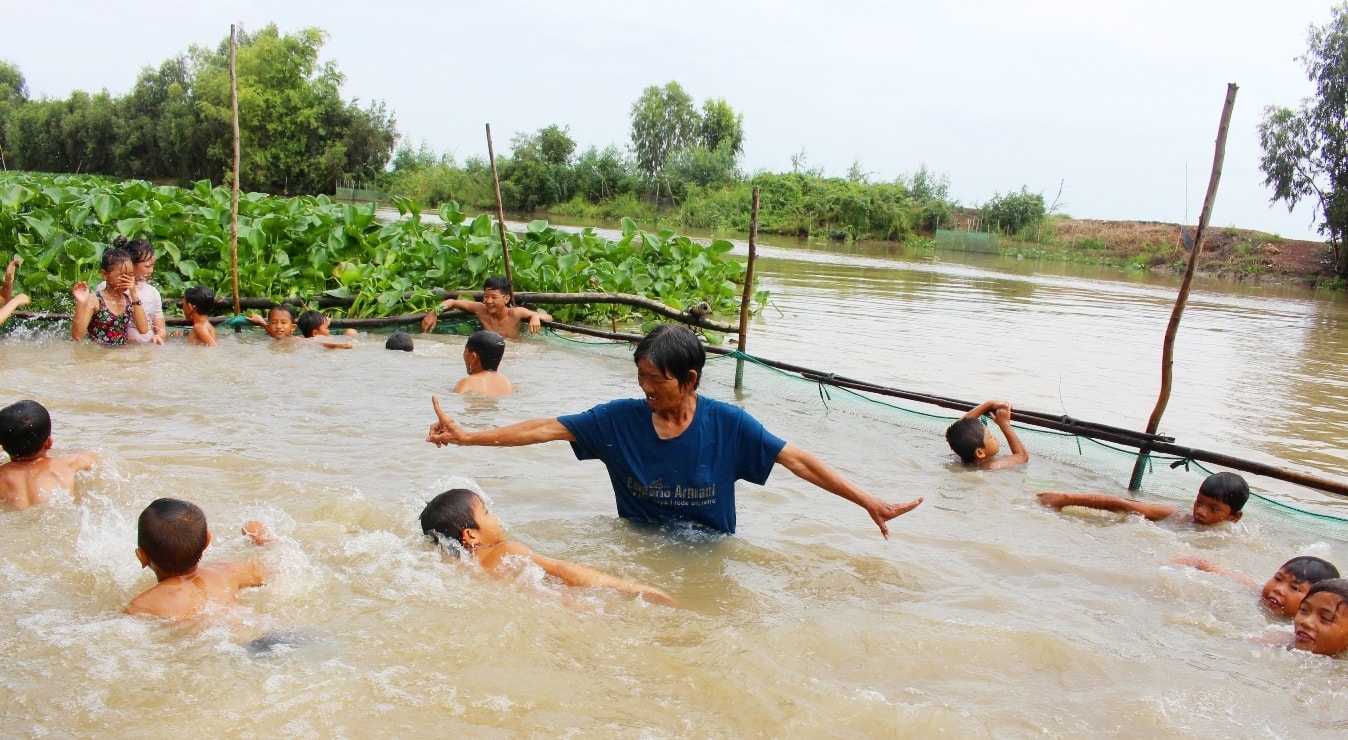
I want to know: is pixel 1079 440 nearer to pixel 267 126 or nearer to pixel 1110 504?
pixel 1110 504

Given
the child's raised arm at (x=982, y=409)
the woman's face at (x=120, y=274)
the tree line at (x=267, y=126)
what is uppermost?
the tree line at (x=267, y=126)

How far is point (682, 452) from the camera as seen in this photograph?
3.51 meters

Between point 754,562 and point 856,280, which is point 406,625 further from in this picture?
point 856,280

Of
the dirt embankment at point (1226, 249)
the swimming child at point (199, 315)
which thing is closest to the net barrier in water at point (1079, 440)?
the swimming child at point (199, 315)

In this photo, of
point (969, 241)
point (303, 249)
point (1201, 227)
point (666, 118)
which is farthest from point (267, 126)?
point (1201, 227)

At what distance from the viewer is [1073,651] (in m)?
3.22

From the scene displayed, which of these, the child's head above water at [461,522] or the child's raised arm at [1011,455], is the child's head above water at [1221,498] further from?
the child's head above water at [461,522]

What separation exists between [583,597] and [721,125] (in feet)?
180

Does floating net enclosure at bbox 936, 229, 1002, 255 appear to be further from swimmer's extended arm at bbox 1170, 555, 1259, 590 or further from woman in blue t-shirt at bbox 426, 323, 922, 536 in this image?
woman in blue t-shirt at bbox 426, 323, 922, 536

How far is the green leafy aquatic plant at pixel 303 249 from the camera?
28.9 feet

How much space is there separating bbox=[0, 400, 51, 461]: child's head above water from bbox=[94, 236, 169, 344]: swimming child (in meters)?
3.44

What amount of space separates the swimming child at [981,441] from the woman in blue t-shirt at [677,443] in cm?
238

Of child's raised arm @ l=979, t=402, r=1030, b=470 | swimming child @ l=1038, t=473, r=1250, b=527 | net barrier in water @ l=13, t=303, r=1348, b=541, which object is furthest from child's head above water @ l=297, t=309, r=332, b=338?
swimming child @ l=1038, t=473, r=1250, b=527

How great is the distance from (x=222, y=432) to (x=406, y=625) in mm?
2887
